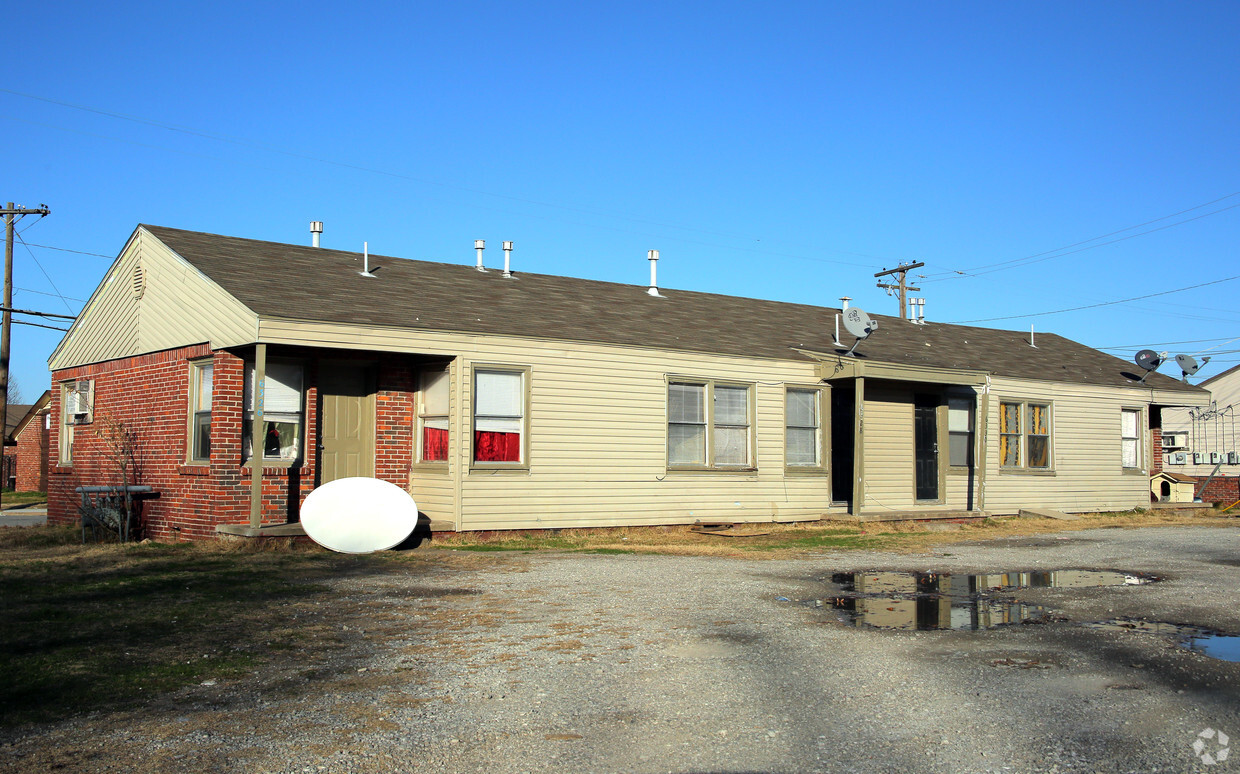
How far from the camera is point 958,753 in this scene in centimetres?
475

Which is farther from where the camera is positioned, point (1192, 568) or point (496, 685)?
point (1192, 568)

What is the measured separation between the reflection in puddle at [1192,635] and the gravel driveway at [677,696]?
0.16 metres

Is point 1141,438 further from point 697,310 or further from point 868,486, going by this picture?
point 697,310

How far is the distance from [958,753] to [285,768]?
3.01 m

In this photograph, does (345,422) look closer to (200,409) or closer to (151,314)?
(200,409)

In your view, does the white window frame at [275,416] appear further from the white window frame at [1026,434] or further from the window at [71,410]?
the white window frame at [1026,434]

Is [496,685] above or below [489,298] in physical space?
below

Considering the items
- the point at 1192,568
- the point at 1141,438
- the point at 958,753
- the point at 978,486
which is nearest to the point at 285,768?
the point at 958,753

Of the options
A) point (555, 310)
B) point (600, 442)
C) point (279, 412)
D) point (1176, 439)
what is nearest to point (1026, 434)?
point (600, 442)

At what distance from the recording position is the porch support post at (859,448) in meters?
17.2

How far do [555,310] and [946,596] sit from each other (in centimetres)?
868

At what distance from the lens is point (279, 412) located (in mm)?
13812

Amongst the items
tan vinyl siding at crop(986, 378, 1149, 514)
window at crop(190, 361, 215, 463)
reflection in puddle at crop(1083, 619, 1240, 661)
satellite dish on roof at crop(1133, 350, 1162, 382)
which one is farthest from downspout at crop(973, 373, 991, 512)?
window at crop(190, 361, 215, 463)

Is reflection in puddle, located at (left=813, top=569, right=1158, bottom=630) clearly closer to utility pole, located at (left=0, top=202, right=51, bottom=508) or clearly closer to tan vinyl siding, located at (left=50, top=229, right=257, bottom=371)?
tan vinyl siding, located at (left=50, top=229, right=257, bottom=371)
